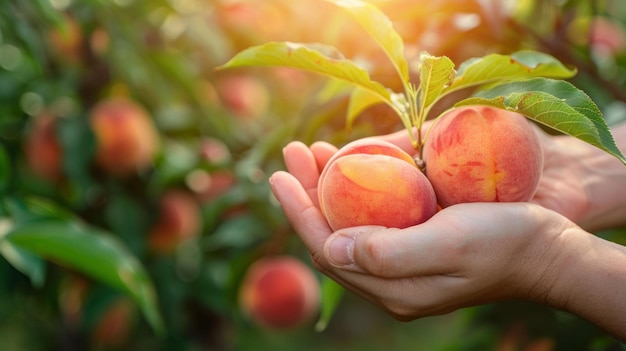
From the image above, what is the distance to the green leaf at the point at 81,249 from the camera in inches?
34.8

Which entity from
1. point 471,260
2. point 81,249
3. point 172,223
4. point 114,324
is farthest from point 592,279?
point 114,324

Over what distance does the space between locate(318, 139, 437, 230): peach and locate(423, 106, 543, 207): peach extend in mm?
25

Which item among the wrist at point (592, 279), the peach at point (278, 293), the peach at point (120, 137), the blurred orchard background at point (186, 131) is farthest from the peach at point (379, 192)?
the peach at point (278, 293)

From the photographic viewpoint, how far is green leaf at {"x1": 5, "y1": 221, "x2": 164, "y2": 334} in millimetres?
883

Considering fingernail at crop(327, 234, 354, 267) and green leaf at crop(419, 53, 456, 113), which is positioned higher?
green leaf at crop(419, 53, 456, 113)

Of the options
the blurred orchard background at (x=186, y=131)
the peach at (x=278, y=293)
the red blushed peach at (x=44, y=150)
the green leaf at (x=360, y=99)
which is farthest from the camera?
the peach at (x=278, y=293)

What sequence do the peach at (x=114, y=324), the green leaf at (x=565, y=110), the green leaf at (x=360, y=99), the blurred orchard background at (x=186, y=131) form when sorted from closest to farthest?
the green leaf at (x=565, y=110), the green leaf at (x=360, y=99), the blurred orchard background at (x=186, y=131), the peach at (x=114, y=324)

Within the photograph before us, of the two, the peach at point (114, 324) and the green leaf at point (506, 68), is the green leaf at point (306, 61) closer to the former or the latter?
the green leaf at point (506, 68)

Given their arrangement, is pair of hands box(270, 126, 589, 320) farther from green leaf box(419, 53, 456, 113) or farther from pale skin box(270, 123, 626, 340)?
green leaf box(419, 53, 456, 113)

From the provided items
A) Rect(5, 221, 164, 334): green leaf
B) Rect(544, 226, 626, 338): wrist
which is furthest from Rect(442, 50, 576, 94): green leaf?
Rect(5, 221, 164, 334): green leaf

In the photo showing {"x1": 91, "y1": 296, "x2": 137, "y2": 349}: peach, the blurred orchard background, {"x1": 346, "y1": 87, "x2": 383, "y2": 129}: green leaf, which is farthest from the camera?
{"x1": 91, "y1": 296, "x2": 137, "y2": 349}: peach

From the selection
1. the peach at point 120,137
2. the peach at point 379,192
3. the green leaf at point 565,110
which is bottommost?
the peach at point 120,137

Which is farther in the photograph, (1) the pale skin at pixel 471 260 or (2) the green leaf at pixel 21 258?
(2) the green leaf at pixel 21 258

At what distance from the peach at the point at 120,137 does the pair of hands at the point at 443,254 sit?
78 cm
